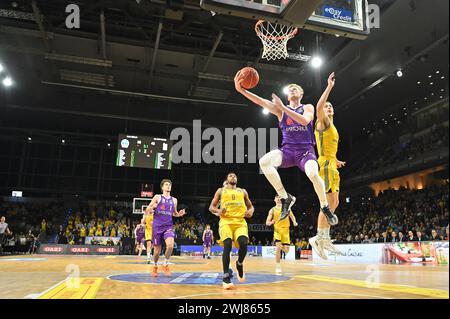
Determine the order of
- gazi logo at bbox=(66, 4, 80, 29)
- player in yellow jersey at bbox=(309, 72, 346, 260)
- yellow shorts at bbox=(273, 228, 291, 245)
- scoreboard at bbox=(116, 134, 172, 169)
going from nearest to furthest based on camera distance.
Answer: player in yellow jersey at bbox=(309, 72, 346, 260)
yellow shorts at bbox=(273, 228, 291, 245)
gazi logo at bbox=(66, 4, 80, 29)
scoreboard at bbox=(116, 134, 172, 169)

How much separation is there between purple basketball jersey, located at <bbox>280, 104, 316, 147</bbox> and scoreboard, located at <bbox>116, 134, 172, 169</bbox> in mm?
16151

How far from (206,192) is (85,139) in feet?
33.5

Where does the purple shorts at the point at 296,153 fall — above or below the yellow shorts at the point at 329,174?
above

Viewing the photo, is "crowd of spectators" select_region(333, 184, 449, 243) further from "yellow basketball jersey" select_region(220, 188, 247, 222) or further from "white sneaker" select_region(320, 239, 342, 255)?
"white sneaker" select_region(320, 239, 342, 255)

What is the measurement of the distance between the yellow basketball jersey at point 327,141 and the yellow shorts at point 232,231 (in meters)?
1.73

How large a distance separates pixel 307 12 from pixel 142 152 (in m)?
16.0

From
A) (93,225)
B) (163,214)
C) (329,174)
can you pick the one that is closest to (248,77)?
(329,174)

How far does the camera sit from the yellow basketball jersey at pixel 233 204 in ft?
19.1

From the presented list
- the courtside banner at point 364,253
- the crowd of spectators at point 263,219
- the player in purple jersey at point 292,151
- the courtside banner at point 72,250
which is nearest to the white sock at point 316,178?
the player in purple jersey at point 292,151

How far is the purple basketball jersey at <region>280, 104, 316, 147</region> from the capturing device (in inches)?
182

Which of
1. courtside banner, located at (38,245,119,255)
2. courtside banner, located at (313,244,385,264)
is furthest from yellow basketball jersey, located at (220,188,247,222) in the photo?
courtside banner, located at (38,245,119,255)

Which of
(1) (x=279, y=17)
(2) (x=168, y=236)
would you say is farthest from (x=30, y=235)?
(1) (x=279, y=17)

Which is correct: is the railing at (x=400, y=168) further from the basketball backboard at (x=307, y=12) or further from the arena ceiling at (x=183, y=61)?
the basketball backboard at (x=307, y=12)

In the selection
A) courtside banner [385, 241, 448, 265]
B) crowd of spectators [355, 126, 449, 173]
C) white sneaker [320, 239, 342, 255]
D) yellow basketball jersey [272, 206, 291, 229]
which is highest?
crowd of spectators [355, 126, 449, 173]
